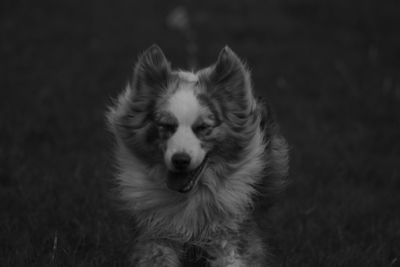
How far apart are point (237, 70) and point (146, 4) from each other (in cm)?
970

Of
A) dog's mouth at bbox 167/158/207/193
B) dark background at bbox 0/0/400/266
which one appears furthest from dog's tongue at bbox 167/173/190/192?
dark background at bbox 0/0/400/266

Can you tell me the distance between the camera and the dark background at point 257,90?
19.2ft

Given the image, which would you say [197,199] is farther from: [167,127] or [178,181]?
[167,127]

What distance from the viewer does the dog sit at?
15.6 feet

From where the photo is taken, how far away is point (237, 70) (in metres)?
5.05

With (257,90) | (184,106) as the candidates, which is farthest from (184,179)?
(257,90)

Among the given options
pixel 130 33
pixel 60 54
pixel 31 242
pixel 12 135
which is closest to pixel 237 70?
pixel 31 242

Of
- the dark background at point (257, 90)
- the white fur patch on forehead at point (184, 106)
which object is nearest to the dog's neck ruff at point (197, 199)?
the white fur patch on forehead at point (184, 106)

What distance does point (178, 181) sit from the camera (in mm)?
4809

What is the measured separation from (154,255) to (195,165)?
632 mm

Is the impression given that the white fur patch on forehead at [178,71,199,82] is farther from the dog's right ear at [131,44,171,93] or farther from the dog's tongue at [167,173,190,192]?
the dog's tongue at [167,173,190,192]

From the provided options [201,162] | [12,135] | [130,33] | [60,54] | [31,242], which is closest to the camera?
[201,162]

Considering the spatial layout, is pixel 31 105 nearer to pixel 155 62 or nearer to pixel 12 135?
pixel 12 135

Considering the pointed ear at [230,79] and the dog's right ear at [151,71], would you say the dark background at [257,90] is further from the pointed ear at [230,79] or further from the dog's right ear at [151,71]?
the pointed ear at [230,79]
